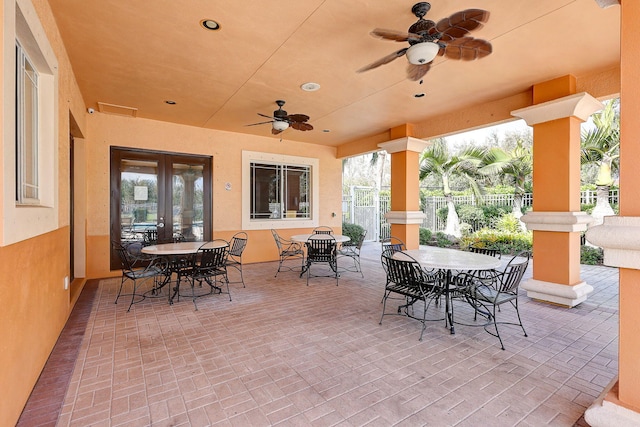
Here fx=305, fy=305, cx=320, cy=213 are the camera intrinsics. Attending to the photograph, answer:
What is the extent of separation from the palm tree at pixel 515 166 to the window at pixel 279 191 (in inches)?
201

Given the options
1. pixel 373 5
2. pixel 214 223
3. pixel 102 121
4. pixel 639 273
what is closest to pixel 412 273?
pixel 639 273

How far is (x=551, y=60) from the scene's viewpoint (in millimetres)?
3508

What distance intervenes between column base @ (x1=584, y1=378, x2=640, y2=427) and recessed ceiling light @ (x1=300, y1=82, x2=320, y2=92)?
4.17 metres

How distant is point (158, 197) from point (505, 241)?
27.7ft

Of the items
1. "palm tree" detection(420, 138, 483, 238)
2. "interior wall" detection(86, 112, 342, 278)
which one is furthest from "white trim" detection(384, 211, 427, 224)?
"palm tree" detection(420, 138, 483, 238)

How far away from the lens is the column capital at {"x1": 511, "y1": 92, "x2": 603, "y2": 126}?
3740 mm

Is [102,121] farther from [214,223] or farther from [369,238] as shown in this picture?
[369,238]

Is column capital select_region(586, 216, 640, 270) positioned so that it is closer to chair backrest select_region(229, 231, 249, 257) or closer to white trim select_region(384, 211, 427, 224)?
chair backrest select_region(229, 231, 249, 257)

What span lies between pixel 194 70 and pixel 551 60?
425 centimetres

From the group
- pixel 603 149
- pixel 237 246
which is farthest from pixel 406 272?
pixel 603 149

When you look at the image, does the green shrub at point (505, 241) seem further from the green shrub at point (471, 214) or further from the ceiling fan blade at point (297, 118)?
the ceiling fan blade at point (297, 118)

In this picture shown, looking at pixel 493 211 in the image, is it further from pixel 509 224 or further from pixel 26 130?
pixel 26 130

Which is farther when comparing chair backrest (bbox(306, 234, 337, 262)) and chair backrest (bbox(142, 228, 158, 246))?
chair backrest (bbox(142, 228, 158, 246))

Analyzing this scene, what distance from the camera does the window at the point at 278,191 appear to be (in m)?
7.09
